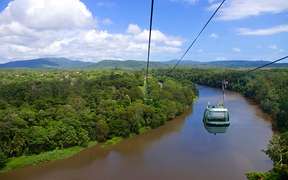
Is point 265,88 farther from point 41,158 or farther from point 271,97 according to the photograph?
point 41,158

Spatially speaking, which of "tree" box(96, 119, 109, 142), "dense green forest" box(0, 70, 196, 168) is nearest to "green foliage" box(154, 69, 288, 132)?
"dense green forest" box(0, 70, 196, 168)

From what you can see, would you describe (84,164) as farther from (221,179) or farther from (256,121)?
(256,121)

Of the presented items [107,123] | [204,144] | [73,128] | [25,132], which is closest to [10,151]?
[25,132]

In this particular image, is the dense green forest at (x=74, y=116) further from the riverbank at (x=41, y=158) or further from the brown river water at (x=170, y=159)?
the brown river water at (x=170, y=159)

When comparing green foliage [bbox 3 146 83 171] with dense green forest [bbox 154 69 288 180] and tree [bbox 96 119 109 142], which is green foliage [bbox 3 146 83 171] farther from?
dense green forest [bbox 154 69 288 180]

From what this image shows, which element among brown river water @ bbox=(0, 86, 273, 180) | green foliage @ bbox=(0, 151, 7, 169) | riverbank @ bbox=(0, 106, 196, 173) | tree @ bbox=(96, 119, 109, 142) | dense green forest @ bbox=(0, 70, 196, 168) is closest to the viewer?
brown river water @ bbox=(0, 86, 273, 180)

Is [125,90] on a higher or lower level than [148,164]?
higher
